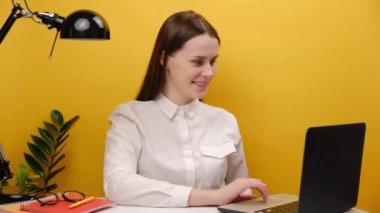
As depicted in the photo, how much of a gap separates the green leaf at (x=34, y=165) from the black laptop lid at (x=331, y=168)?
4.51 ft

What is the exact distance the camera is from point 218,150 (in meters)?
2.17

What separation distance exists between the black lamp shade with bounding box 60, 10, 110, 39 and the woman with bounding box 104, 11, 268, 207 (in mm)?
366

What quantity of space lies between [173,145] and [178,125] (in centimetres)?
9

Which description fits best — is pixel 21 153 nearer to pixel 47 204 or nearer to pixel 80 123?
pixel 80 123

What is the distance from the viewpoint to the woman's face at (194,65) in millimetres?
2086

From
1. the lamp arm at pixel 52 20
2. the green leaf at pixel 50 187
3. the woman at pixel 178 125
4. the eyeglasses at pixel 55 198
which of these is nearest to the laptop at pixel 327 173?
the woman at pixel 178 125

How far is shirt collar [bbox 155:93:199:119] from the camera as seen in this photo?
2.17 meters

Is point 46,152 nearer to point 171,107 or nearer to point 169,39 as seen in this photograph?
point 171,107

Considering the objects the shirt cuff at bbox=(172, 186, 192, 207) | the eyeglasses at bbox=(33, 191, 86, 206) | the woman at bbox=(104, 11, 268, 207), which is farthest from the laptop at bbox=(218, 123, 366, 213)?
the eyeglasses at bbox=(33, 191, 86, 206)

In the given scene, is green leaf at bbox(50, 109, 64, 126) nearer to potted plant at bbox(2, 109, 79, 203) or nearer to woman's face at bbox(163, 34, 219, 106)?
potted plant at bbox(2, 109, 79, 203)

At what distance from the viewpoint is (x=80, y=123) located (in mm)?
2555

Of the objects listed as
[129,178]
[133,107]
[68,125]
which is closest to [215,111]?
[133,107]

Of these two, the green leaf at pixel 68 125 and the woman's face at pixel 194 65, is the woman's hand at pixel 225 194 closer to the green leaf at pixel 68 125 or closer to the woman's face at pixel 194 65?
Answer: the woman's face at pixel 194 65

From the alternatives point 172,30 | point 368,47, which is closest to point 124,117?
point 172,30
